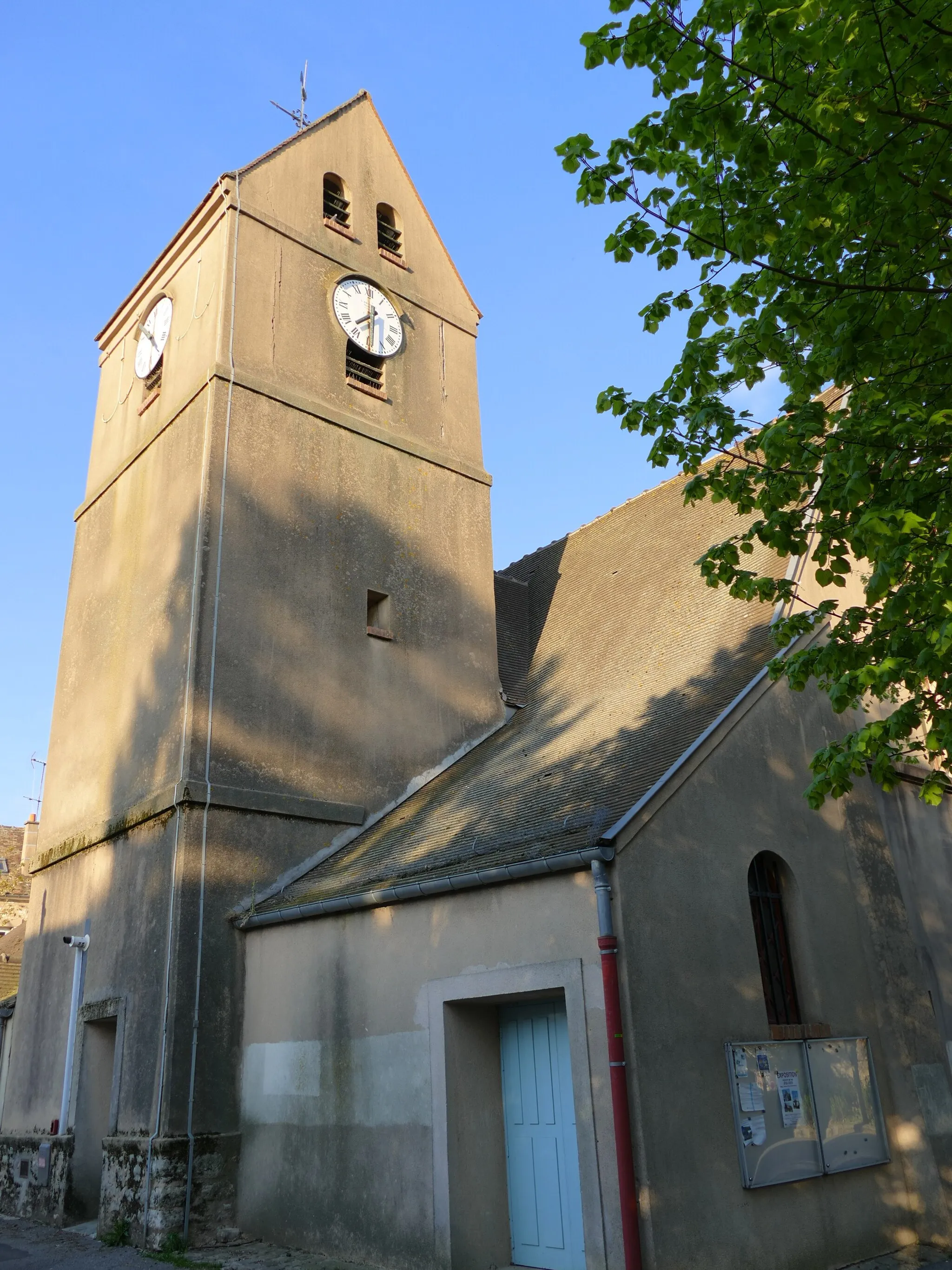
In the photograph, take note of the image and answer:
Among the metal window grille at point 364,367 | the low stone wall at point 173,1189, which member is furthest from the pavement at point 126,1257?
the metal window grille at point 364,367

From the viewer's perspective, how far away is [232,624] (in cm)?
1324

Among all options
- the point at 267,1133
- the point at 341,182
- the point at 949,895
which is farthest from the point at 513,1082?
the point at 341,182

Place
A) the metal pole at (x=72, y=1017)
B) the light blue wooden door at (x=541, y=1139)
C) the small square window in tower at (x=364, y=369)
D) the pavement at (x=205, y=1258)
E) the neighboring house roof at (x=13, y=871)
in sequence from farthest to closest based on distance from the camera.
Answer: the neighboring house roof at (x=13, y=871) → the small square window in tower at (x=364, y=369) → the metal pole at (x=72, y=1017) → the pavement at (x=205, y=1258) → the light blue wooden door at (x=541, y=1139)

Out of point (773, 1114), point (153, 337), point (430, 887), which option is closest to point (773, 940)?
point (773, 1114)

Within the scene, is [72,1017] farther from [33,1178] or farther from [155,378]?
[155,378]

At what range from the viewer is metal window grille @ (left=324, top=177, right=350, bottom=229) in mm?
17250

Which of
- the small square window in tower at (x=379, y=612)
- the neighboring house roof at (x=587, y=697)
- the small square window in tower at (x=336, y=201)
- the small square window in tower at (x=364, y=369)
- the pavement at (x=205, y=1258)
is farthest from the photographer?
the small square window in tower at (x=336, y=201)

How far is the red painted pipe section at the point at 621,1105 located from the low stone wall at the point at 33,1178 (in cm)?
764

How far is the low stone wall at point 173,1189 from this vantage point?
412 inches

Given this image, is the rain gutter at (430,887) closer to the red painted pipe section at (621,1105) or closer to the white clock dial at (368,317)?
the red painted pipe section at (621,1105)

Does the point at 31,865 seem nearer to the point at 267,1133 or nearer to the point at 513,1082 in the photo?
Result: the point at 267,1133

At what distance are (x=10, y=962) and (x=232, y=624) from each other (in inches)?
594

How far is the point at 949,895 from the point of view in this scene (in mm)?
12352

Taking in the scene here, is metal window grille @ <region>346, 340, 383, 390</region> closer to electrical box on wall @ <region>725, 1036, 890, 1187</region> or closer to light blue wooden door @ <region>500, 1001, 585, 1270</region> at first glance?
light blue wooden door @ <region>500, 1001, 585, 1270</region>
